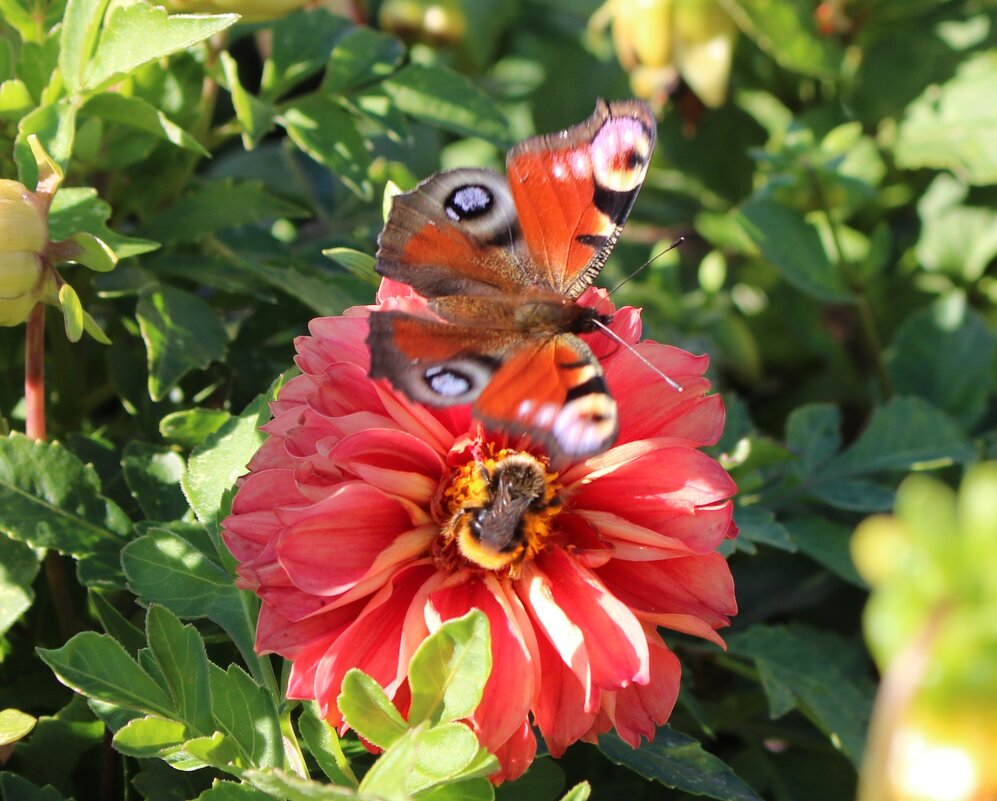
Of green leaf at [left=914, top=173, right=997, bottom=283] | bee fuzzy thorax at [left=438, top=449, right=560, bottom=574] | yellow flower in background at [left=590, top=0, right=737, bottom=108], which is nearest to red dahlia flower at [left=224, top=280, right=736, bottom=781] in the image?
bee fuzzy thorax at [left=438, top=449, right=560, bottom=574]

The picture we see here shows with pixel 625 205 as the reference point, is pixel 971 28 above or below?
below

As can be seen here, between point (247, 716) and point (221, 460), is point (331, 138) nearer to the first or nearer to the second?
point (221, 460)

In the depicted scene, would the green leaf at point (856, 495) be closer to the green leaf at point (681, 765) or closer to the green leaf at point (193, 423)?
the green leaf at point (681, 765)

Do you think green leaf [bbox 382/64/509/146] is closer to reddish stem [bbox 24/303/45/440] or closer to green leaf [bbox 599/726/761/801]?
reddish stem [bbox 24/303/45/440]

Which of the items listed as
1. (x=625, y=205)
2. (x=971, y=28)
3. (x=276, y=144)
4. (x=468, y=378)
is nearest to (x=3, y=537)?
(x=468, y=378)

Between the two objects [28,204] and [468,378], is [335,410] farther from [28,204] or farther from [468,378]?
[28,204]

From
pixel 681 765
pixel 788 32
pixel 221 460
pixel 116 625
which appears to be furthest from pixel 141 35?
pixel 788 32
